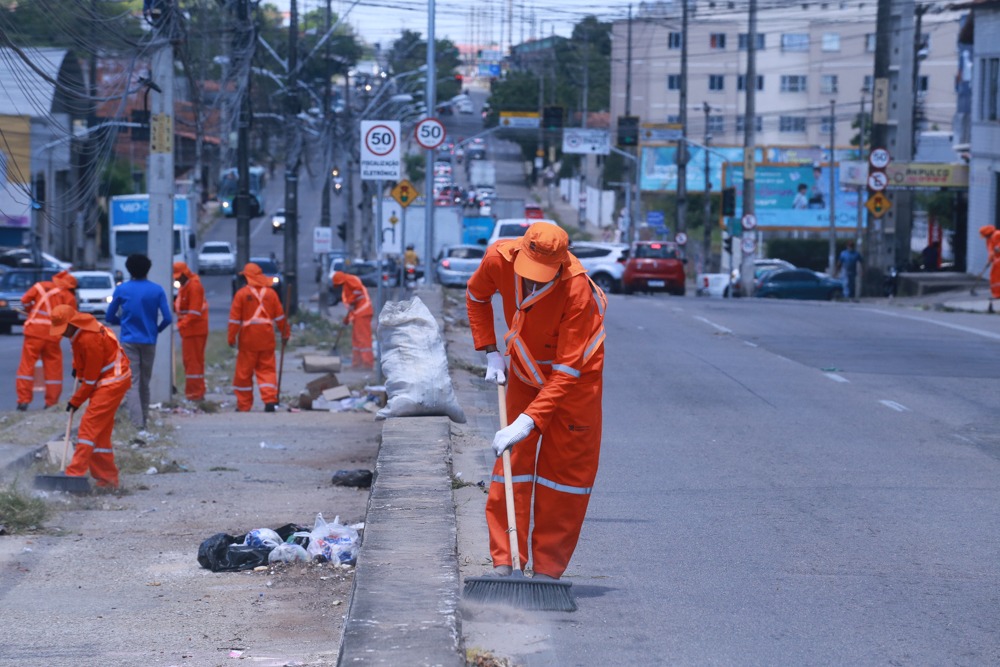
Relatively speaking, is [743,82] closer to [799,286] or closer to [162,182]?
[799,286]

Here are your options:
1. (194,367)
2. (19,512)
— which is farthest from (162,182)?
(19,512)

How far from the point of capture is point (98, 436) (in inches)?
397

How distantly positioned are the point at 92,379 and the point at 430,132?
1317cm

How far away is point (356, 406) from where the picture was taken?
15258 millimetres

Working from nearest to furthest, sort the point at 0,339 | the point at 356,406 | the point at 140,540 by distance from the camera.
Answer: the point at 140,540
the point at 356,406
the point at 0,339

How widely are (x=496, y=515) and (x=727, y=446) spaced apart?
4916 mm

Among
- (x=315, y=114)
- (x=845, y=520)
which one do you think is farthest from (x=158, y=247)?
(x=315, y=114)

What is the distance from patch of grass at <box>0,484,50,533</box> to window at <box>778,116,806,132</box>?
249 feet

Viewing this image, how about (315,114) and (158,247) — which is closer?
(158,247)

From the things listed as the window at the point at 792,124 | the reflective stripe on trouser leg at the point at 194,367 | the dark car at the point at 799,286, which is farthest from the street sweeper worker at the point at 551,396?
the window at the point at 792,124

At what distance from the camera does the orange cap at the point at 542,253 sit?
5.63 m

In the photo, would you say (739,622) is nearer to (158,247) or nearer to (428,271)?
(158,247)

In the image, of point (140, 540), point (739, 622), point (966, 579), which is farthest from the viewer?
point (140, 540)

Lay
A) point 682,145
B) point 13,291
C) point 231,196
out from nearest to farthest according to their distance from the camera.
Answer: point 13,291, point 231,196, point 682,145
